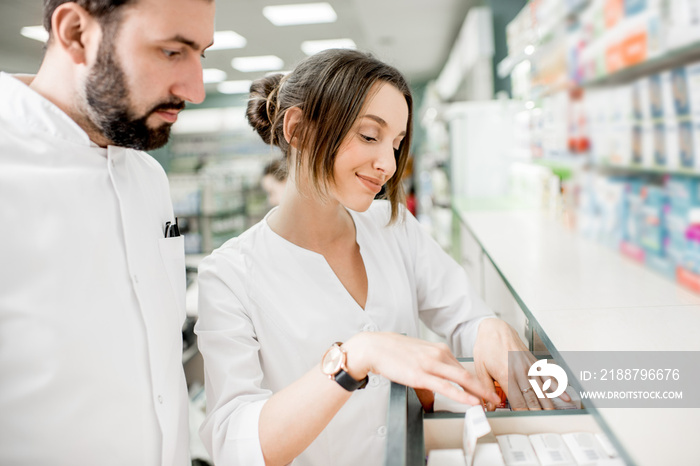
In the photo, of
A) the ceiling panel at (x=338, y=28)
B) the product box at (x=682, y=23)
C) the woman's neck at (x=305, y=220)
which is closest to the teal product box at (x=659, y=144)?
the product box at (x=682, y=23)

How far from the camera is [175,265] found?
1251mm

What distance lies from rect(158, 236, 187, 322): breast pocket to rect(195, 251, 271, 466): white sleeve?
57 mm

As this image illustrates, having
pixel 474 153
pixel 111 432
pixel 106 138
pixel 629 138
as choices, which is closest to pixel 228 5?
pixel 474 153

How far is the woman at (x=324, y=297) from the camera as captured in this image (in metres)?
0.99

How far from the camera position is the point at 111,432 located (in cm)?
102

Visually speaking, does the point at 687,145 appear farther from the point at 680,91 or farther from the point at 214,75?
the point at 214,75

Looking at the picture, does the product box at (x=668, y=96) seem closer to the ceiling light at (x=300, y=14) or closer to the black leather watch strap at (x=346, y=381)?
the black leather watch strap at (x=346, y=381)

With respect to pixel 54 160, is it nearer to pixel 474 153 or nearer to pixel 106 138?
pixel 106 138

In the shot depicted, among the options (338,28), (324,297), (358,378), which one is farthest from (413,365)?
(338,28)

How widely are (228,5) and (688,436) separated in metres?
6.76

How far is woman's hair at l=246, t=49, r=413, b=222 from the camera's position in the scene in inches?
49.4

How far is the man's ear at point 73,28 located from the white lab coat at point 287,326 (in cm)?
54

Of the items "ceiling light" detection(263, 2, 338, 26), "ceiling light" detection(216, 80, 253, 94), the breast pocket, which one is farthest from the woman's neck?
"ceiling light" detection(216, 80, 253, 94)

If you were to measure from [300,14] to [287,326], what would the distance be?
21.9 feet
